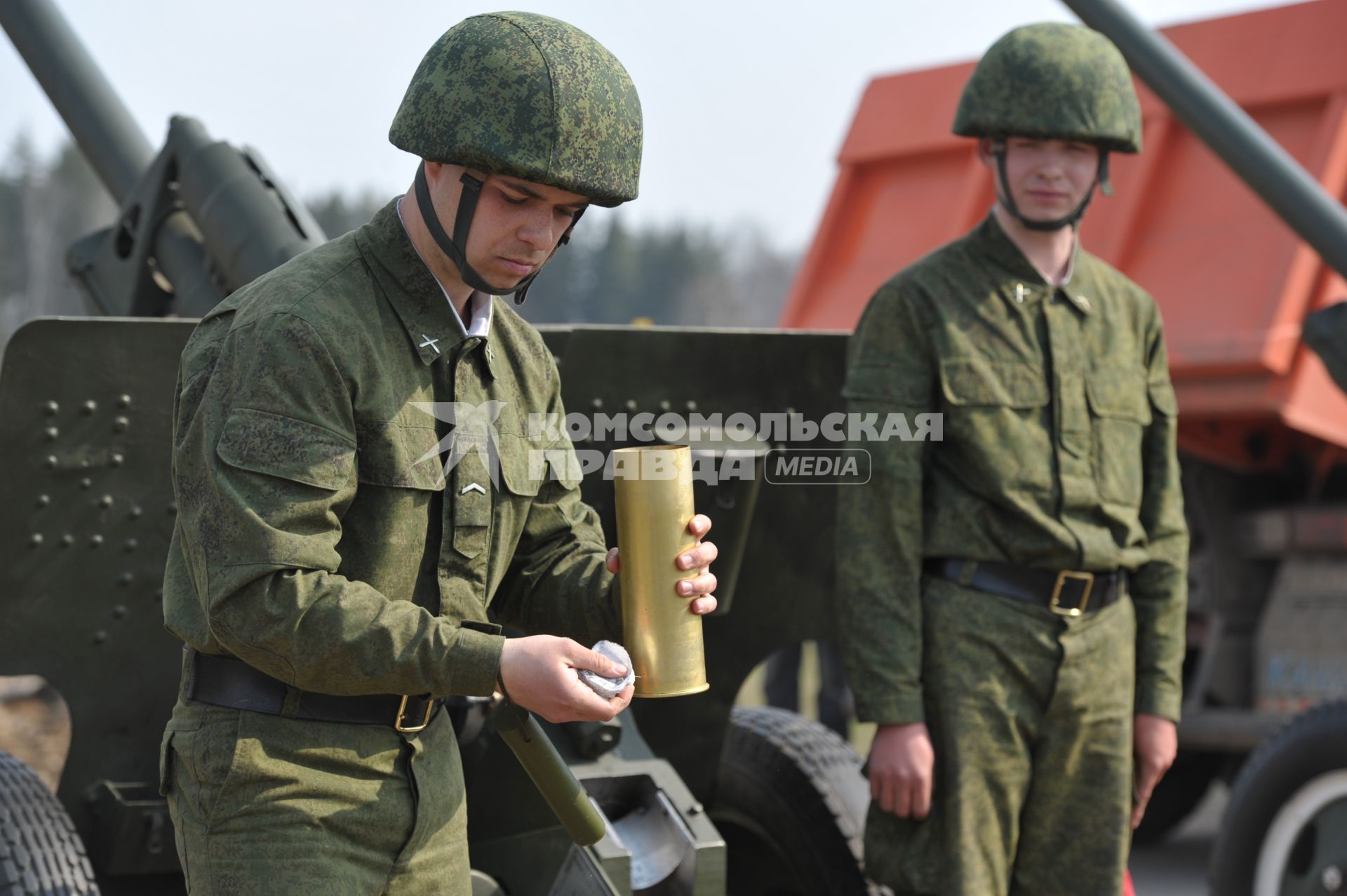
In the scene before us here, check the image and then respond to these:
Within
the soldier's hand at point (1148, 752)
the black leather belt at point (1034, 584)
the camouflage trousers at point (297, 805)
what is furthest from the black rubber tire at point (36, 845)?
the soldier's hand at point (1148, 752)

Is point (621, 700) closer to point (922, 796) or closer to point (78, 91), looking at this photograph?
point (922, 796)

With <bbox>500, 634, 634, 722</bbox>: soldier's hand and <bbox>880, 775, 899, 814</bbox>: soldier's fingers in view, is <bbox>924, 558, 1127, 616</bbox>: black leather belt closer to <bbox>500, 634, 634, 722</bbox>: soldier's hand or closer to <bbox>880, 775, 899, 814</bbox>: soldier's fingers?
Result: <bbox>880, 775, 899, 814</bbox>: soldier's fingers

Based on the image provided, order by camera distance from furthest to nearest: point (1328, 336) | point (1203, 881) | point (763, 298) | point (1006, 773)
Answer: point (763, 298) → point (1203, 881) → point (1328, 336) → point (1006, 773)

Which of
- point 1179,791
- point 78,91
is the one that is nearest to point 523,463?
point 78,91

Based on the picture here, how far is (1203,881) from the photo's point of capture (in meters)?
5.40

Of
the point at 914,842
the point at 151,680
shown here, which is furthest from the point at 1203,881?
the point at 151,680

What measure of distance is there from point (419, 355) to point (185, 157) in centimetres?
206

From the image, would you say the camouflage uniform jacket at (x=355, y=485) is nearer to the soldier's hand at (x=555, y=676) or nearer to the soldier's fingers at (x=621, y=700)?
the soldier's hand at (x=555, y=676)

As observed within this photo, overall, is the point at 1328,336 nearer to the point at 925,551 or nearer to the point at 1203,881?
the point at 925,551

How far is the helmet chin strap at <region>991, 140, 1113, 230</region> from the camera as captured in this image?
3059mm

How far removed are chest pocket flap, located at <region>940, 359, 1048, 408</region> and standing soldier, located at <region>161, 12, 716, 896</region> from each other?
3.29 ft

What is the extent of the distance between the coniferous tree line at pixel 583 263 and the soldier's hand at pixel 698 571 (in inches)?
875

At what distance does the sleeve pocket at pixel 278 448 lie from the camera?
1.83 metres

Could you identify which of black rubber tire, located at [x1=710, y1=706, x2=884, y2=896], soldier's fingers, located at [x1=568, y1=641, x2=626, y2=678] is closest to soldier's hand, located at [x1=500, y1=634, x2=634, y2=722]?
soldier's fingers, located at [x1=568, y1=641, x2=626, y2=678]
